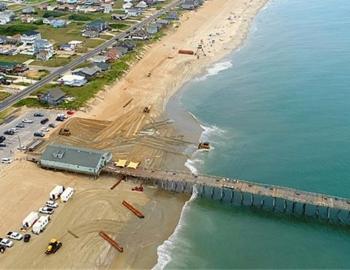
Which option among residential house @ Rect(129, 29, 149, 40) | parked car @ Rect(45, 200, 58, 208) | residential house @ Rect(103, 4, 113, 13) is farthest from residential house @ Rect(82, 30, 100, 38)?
parked car @ Rect(45, 200, 58, 208)

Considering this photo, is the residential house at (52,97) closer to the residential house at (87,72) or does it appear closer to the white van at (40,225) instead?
the residential house at (87,72)

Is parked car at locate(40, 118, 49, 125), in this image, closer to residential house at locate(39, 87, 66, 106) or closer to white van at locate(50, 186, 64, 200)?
residential house at locate(39, 87, 66, 106)

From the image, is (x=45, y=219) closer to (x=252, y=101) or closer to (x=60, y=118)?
(x=60, y=118)

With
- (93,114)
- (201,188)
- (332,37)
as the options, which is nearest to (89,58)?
(93,114)

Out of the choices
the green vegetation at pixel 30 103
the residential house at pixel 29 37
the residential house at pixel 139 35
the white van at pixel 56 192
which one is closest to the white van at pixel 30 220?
the white van at pixel 56 192

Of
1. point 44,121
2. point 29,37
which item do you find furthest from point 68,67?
point 44,121

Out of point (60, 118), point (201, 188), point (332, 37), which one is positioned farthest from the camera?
point (332, 37)
